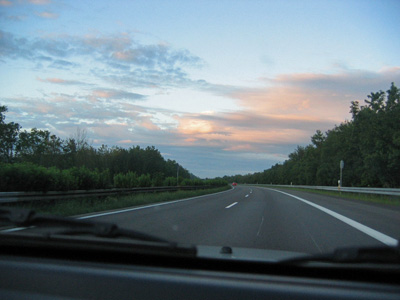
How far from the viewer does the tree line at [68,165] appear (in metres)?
13.8

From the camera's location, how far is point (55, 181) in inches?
592

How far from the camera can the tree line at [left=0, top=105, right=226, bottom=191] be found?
13.8 meters

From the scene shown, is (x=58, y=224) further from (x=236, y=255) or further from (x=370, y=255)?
(x=370, y=255)

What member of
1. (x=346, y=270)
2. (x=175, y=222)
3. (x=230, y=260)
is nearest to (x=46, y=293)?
(x=230, y=260)

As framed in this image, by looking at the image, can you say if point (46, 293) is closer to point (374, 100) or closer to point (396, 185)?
point (396, 185)

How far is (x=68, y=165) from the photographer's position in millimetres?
49562

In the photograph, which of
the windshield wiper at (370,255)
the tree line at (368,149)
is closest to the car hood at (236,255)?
the windshield wiper at (370,255)

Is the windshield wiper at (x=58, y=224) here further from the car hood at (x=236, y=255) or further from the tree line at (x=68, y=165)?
the tree line at (x=68, y=165)

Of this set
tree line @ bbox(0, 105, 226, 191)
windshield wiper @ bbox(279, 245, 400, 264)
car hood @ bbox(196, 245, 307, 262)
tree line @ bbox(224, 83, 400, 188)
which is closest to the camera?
windshield wiper @ bbox(279, 245, 400, 264)

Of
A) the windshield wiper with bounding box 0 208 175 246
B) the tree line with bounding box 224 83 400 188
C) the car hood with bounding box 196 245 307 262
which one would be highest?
the tree line with bounding box 224 83 400 188

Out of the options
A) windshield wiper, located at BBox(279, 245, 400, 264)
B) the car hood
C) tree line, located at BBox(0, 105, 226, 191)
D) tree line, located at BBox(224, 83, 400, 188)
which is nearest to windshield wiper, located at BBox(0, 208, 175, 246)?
the car hood

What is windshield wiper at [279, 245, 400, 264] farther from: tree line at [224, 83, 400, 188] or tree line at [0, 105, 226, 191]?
tree line at [224, 83, 400, 188]

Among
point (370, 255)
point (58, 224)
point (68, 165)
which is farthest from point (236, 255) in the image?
point (68, 165)

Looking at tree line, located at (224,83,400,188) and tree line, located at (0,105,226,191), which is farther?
tree line, located at (224,83,400,188)
